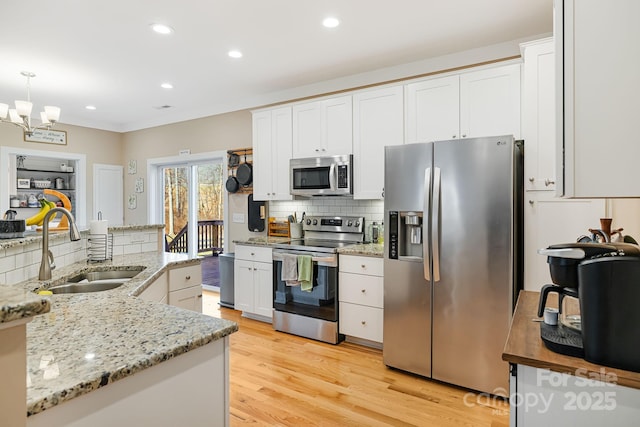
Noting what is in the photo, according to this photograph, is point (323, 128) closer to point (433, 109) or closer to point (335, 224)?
point (335, 224)

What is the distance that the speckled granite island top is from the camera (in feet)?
2.72

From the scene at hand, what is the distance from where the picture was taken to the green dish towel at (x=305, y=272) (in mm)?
3508

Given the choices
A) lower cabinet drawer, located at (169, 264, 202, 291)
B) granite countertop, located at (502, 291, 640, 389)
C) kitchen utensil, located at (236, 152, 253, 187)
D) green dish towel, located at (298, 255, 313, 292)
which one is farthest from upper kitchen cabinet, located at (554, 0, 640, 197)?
kitchen utensil, located at (236, 152, 253, 187)

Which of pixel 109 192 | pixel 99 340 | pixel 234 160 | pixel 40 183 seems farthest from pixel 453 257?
pixel 40 183

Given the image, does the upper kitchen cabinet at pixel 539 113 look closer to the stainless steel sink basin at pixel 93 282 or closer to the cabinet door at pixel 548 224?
the cabinet door at pixel 548 224

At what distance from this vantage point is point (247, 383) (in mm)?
2721

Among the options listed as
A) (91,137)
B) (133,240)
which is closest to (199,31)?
(133,240)

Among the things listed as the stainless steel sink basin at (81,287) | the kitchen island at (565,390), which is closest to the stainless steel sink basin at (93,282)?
the stainless steel sink basin at (81,287)

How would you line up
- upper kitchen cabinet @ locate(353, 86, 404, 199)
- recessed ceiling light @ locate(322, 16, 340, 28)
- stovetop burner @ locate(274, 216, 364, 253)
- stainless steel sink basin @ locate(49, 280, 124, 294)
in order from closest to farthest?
stainless steel sink basin @ locate(49, 280, 124, 294)
recessed ceiling light @ locate(322, 16, 340, 28)
upper kitchen cabinet @ locate(353, 86, 404, 199)
stovetop burner @ locate(274, 216, 364, 253)

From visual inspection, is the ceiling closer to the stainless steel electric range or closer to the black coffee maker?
Result: the stainless steel electric range

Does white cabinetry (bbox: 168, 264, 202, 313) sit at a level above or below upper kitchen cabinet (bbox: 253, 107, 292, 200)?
below

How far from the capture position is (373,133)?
11.5 ft

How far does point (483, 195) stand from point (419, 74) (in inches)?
66.4

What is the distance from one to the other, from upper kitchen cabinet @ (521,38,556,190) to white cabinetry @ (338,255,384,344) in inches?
52.8
